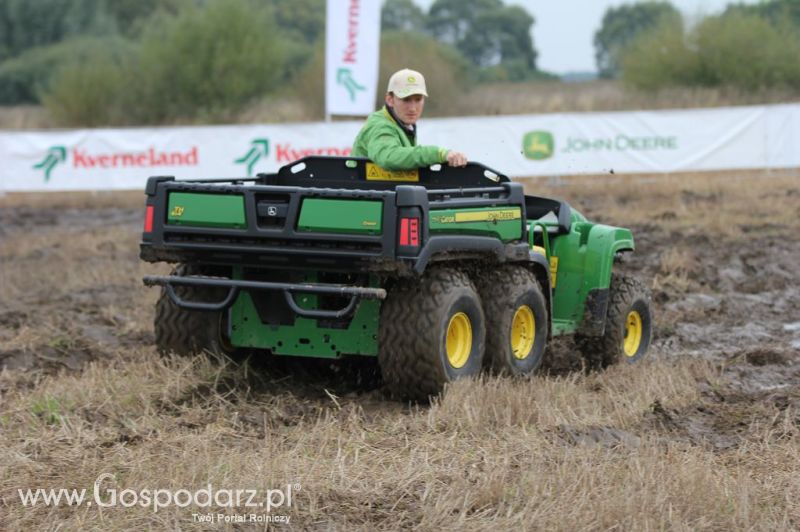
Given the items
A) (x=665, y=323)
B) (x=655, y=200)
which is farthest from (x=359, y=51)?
(x=665, y=323)

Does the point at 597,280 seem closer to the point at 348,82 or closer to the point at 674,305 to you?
the point at 674,305

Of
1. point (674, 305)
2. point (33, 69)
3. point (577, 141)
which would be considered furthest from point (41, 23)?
A: point (674, 305)

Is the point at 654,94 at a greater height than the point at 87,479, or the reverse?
the point at 654,94

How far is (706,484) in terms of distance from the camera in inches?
213

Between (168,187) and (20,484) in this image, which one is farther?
(168,187)

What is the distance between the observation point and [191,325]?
8.10 m

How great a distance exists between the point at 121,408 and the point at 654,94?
29.9 metres

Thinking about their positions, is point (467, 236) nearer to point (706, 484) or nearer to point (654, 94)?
point (706, 484)

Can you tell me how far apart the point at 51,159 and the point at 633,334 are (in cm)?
1840

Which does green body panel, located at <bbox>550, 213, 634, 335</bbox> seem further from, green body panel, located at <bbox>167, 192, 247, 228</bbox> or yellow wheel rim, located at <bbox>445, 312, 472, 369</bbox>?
green body panel, located at <bbox>167, 192, 247, 228</bbox>

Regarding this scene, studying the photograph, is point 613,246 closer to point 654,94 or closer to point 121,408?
point 121,408

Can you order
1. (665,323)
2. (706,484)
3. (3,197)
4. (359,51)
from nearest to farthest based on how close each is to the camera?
(706,484) → (665,323) → (359,51) → (3,197)

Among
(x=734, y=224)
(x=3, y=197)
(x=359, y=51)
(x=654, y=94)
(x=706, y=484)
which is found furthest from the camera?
(x=654, y=94)

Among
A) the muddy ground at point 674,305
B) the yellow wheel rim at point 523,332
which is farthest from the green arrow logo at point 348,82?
→ the yellow wheel rim at point 523,332
